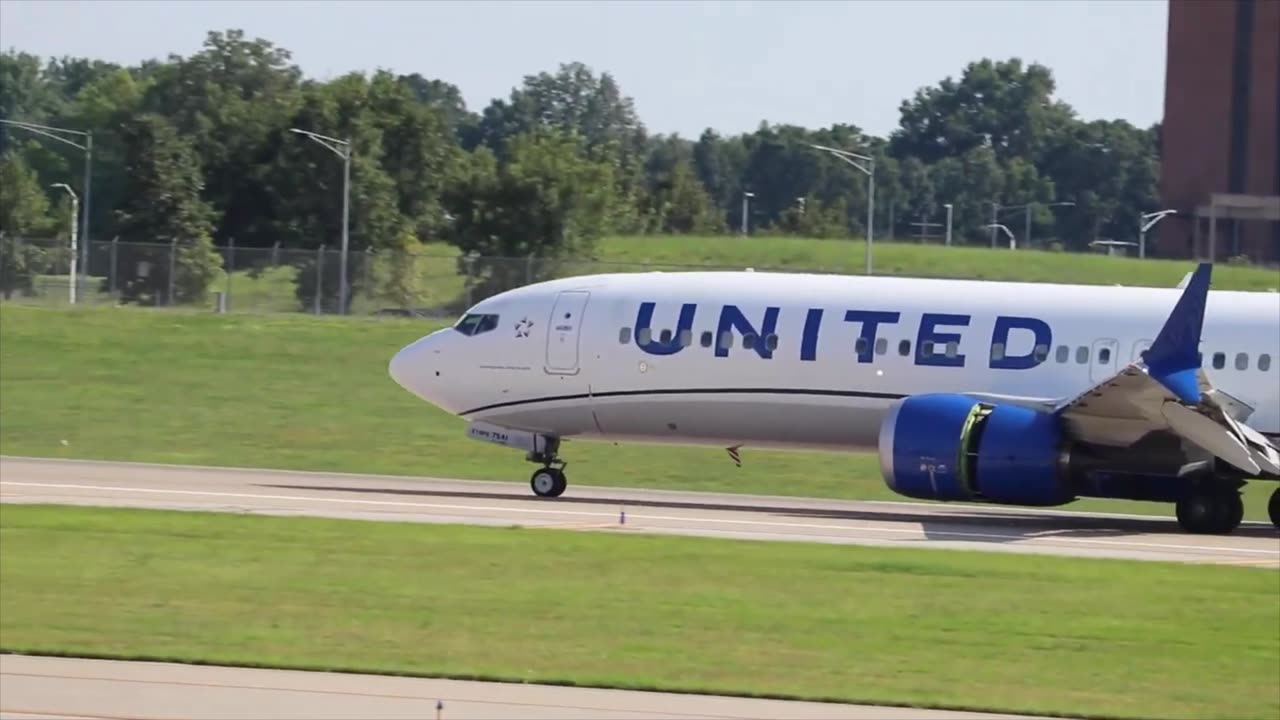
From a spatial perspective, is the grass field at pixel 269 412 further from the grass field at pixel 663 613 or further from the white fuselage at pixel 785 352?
the grass field at pixel 663 613

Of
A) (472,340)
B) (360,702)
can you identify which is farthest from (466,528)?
(360,702)

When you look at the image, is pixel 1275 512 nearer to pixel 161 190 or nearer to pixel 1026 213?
pixel 161 190

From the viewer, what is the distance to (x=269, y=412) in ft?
146

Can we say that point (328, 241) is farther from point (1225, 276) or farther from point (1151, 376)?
point (1151, 376)

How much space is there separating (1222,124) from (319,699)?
289 feet

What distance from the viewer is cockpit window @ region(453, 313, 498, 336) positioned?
3212 centimetres

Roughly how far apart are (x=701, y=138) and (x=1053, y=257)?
85.3 meters

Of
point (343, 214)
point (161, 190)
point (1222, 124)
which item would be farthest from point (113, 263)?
point (1222, 124)

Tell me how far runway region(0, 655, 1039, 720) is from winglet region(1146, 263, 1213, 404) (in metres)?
12.9

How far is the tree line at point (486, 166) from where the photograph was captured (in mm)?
76000

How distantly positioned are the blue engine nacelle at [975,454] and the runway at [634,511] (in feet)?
1.60

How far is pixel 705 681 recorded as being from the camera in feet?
50.6

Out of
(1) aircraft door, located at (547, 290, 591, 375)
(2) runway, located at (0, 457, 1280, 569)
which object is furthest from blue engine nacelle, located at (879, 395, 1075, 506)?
(1) aircraft door, located at (547, 290, 591, 375)

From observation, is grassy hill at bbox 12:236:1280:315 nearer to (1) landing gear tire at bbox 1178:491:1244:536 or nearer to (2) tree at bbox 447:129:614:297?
(2) tree at bbox 447:129:614:297
